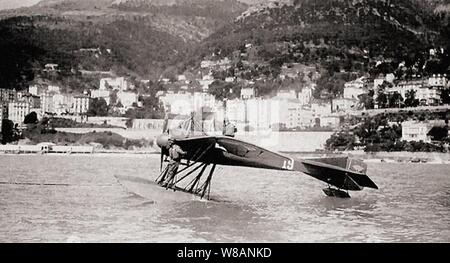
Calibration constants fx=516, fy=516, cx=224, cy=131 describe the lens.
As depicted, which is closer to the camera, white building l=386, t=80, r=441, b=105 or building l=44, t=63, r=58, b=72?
white building l=386, t=80, r=441, b=105

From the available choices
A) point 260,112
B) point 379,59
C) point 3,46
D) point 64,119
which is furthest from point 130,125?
point 379,59

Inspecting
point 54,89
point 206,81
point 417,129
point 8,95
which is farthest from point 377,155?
point 8,95

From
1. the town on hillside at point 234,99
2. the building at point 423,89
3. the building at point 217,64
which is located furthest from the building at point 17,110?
the building at point 423,89

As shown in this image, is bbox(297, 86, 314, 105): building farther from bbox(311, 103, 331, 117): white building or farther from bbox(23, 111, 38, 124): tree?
bbox(23, 111, 38, 124): tree

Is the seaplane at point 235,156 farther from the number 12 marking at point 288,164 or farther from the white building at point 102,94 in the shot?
the white building at point 102,94

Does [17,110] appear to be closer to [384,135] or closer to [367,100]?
[367,100]

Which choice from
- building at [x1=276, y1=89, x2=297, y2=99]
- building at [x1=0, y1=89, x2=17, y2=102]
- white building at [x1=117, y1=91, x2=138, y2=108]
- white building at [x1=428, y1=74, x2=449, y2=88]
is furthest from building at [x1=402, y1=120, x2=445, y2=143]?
building at [x1=0, y1=89, x2=17, y2=102]

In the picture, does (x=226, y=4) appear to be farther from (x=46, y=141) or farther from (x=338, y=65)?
(x=46, y=141)
